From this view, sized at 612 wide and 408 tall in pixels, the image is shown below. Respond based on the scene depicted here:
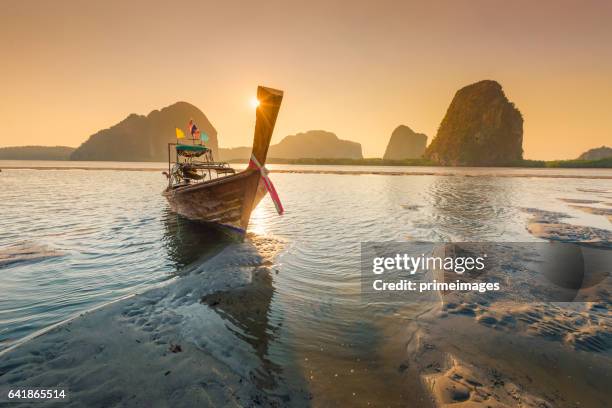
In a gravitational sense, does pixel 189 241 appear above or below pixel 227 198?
below

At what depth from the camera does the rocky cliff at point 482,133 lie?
559 ft

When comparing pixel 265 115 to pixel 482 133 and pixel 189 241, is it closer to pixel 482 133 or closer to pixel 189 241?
pixel 189 241

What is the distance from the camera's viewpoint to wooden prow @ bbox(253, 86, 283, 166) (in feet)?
32.0

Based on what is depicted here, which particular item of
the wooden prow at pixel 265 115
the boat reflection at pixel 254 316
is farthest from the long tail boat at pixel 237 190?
the boat reflection at pixel 254 316

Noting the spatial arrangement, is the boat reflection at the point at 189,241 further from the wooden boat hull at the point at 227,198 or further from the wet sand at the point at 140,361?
the wet sand at the point at 140,361

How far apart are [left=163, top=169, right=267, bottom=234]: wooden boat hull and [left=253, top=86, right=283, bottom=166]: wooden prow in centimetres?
Answer: 154

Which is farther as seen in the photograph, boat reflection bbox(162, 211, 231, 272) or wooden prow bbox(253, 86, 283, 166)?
boat reflection bbox(162, 211, 231, 272)

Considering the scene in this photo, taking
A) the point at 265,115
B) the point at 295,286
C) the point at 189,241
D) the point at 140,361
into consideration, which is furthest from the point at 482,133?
the point at 140,361

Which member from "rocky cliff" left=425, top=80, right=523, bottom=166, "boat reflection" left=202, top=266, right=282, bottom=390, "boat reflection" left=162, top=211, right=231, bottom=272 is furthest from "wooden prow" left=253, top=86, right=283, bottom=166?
"rocky cliff" left=425, top=80, right=523, bottom=166

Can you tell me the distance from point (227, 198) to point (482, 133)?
209111 millimetres

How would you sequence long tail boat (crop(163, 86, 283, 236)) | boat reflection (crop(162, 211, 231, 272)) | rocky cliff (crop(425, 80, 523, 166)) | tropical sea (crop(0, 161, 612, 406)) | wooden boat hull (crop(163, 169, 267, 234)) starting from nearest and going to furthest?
tropical sea (crop(0, 161, 612, 406))
long tail boat (crop(163, 86, 283, 236))
boat reflection (crop(162, 211, 231, 272))
wooden boat hull (crop(163, 169, 267, 234))
rocky cliff (crop(425, 80, 523, 166))

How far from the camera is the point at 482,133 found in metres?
175

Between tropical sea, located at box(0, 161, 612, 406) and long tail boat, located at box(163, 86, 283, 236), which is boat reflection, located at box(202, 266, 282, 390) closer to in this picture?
tropical sea, located at box(0, 161, 612, 406)

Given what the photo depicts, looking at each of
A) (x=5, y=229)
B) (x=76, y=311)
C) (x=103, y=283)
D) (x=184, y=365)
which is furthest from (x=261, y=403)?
(x=5, y=229)
